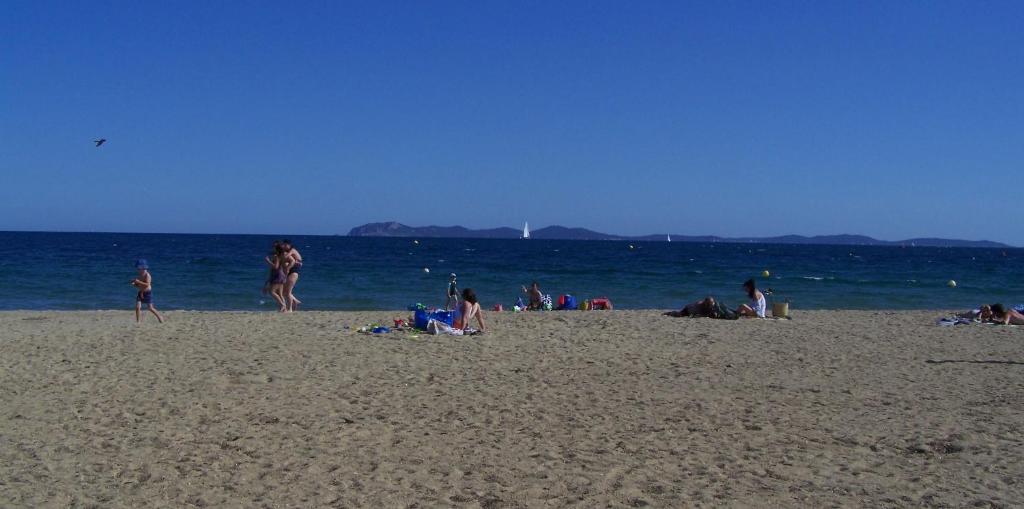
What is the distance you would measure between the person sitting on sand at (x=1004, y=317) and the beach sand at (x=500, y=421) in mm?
3554

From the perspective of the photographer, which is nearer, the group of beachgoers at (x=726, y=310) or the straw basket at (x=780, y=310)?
the group of beachgoers at (x=726, y=310)

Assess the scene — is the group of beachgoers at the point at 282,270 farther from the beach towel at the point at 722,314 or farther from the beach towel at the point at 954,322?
the beach towel at the point at 954,322

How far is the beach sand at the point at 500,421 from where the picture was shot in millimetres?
5445

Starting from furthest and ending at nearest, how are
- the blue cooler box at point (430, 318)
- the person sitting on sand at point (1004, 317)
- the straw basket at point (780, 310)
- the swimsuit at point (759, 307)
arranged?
the straw basket at point (780, 310), the swimsuit at point (759, 307), the person sitting on sand at point (1004, 317), the blue cooler box at point (430, 318)

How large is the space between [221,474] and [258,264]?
39931 mm

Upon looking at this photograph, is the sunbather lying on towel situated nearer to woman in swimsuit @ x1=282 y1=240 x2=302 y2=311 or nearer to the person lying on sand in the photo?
the person lying on sand

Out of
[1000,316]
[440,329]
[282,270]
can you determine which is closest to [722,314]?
[1000,316]

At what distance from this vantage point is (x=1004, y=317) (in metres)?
15.4

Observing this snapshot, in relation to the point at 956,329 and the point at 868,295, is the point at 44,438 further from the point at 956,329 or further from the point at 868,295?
the point at 868,295

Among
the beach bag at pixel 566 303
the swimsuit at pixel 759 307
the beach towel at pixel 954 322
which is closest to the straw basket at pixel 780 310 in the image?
the swimsuit at pixel 759 307

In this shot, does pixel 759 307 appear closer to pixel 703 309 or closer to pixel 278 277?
pixel 703 309

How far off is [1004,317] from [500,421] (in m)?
12.5

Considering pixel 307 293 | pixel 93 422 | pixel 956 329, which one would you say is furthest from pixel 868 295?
pixel 93 422

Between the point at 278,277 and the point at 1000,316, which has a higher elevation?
the point at 278,277
